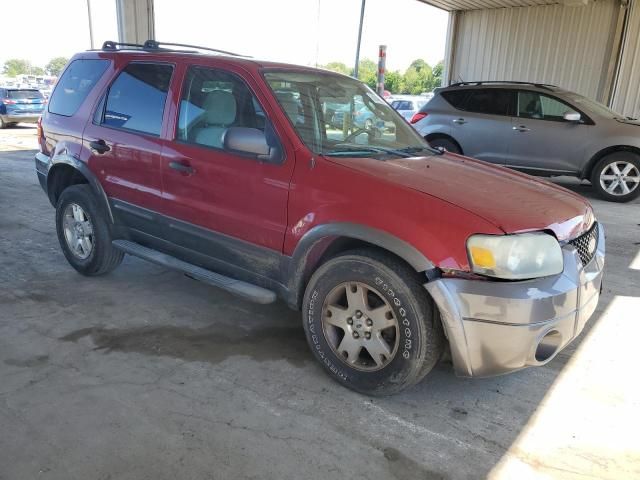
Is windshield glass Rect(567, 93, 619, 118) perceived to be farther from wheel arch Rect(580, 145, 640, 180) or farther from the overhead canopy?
the overhead canopy

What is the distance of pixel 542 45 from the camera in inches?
553

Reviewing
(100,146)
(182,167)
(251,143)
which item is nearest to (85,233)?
(100,146)

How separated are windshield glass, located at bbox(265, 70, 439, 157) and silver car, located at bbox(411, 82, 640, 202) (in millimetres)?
5784

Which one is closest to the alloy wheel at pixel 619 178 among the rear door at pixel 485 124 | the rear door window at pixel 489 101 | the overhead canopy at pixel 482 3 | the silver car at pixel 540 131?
the silver car at pixel 540 131

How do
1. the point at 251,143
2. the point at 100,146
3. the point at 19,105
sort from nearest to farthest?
the point at 251,143, the point at 100,146, the point at 19,105

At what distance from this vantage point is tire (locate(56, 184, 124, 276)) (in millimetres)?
4402

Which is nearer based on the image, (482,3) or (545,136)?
(545,136)

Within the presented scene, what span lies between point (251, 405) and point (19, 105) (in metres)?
21.6

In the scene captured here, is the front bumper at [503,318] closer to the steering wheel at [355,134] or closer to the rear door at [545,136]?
the steering wheel at [355,134]

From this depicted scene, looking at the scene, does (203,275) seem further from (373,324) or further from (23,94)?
(23,94)

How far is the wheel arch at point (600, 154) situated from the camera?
28.1 ft

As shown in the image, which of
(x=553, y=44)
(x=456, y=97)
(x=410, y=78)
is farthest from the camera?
(x=410, y=78)

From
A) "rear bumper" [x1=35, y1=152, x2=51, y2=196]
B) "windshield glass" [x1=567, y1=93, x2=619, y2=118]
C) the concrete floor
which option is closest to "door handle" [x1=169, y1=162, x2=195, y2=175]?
the concrete floor

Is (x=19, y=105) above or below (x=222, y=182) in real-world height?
below
